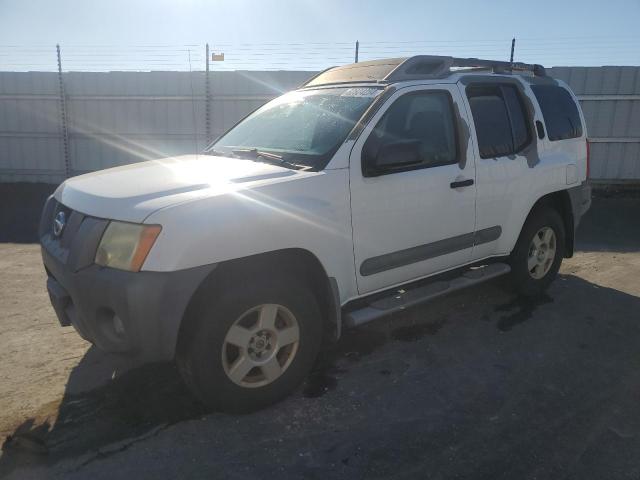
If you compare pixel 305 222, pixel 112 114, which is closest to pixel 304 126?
pixel 305 222

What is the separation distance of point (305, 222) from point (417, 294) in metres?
1.23

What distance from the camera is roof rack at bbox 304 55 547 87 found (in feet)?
12.5

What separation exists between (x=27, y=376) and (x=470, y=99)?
3.78m

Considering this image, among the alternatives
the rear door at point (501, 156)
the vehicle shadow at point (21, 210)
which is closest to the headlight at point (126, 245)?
the rear door at point (501, 156)

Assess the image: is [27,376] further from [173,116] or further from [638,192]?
[638,192]

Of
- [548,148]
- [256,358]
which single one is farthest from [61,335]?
[548,148]

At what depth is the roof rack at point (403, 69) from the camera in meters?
3.80

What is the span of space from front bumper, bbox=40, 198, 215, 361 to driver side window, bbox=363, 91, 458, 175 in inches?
52.1

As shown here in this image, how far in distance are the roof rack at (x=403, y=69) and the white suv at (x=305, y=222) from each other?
0.02m

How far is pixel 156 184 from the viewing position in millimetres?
2953

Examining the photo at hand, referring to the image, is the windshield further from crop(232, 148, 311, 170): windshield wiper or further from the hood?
the hood

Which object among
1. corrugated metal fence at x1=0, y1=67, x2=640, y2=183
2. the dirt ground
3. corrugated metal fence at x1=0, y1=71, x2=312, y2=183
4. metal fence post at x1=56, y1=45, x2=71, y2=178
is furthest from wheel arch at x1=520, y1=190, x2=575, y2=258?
metal fence post at x1=56, y1=45, x2=71, y2=178

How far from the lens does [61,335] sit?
13.3ft

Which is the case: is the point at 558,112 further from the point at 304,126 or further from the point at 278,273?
the point at 278,273
